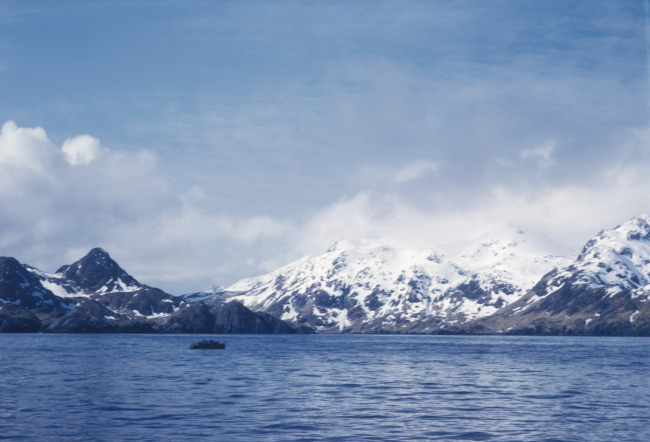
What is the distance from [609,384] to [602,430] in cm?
4003

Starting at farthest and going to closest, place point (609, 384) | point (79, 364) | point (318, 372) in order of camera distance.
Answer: point (79, 364)
point (318, 372)
point (609, 384)

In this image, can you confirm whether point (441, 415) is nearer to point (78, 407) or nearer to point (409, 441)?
point (409, 441)

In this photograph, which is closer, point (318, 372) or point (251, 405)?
point (251, 405)

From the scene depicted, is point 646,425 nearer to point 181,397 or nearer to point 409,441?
point 409,441

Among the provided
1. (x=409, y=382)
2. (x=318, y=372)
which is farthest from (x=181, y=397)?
(x=318, y=372)

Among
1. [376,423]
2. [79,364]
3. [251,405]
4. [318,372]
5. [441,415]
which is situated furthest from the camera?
[79,364]

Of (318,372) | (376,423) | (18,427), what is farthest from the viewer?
(318,372)

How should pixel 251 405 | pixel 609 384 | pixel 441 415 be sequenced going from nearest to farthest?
pixel 441 415, pixel 251 405, pixel 609 384

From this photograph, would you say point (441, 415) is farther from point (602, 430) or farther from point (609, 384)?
point (609, 384)

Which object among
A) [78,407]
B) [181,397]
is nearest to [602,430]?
[181,397]

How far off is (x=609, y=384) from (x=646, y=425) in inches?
1419

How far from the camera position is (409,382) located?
83.4 m

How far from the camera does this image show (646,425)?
161 feet

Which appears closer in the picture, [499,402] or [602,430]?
[602,430]
